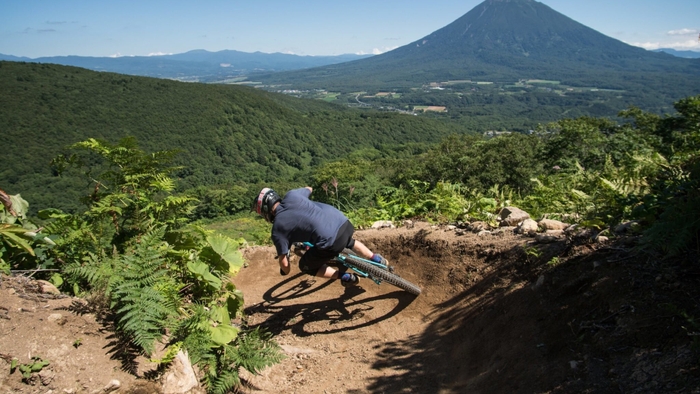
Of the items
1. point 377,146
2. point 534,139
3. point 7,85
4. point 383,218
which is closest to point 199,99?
point 7,85

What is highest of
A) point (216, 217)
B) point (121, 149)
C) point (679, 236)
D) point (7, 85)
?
point (7, 85)

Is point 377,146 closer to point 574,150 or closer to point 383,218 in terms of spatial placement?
point 574,150

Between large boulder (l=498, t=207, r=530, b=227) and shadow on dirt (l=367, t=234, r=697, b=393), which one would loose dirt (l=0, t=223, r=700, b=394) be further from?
large boulder (l=498, t=207, r=530, b=227)

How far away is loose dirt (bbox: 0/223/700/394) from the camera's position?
2719 millimetres

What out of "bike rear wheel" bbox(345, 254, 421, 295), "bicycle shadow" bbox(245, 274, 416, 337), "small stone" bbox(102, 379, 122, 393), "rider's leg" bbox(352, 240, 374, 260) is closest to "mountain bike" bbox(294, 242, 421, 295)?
"bike rear wheel" bbox(345, 254, 421, 295)

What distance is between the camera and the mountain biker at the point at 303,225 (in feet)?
14.5

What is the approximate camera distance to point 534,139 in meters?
30.5

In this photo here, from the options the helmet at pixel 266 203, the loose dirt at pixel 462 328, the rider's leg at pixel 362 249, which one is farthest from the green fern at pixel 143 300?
the rider's leg at pixel 362 249

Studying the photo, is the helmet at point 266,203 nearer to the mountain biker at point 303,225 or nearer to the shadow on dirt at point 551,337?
the mountain biker at point 303,225

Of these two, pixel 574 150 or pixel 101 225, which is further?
pixel 574 150

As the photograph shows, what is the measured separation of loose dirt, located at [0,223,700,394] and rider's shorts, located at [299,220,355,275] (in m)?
0.88

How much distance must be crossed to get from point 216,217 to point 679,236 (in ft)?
228

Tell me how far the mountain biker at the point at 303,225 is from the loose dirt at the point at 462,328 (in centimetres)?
110

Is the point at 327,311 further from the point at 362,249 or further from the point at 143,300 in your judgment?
the point at 143,300
